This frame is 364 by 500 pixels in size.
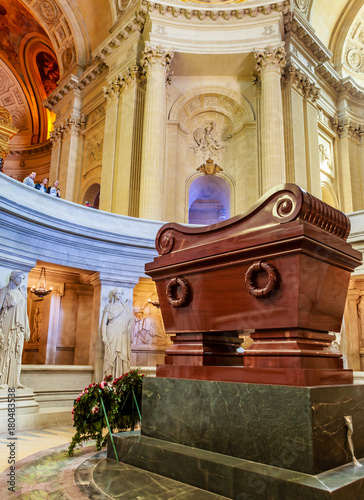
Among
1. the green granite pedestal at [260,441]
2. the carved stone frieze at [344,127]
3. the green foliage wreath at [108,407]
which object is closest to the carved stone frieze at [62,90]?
the carved stone frieze at [344,127]

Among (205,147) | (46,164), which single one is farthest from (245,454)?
(46,164)

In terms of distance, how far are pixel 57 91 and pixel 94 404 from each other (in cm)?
2083

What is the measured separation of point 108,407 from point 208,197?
15.7 meters

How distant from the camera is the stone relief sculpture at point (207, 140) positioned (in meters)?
17.5

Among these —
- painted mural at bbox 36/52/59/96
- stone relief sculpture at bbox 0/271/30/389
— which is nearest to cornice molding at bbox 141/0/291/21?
stone relief sculpture at bbox 0/271/30/389

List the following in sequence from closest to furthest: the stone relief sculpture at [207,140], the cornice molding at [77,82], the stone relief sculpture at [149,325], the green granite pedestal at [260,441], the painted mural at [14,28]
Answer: the green granite pedestal at [260,441]
the stone relief sculpture at [149,325]
the stone relief sculpture at [207,140]
the cornice molding at [77,82]
the painted mural at [14,28]

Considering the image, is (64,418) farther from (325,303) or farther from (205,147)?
(205,147)

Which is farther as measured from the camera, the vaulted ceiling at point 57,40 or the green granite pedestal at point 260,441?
the vaulted ceiling at point 57,40

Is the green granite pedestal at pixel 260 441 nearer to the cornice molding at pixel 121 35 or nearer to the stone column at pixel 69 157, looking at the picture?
the cornice molding at pixel 121 35

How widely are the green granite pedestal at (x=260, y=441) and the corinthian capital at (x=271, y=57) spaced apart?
15152mm

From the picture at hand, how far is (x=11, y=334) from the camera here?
7.82 m

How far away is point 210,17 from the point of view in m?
16.3

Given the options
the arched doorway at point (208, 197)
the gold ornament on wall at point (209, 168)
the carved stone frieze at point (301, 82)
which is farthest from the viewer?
the arched doorway at point (208, 197)

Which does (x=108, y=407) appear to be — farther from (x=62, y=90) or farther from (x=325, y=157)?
(x=62, y=90)
